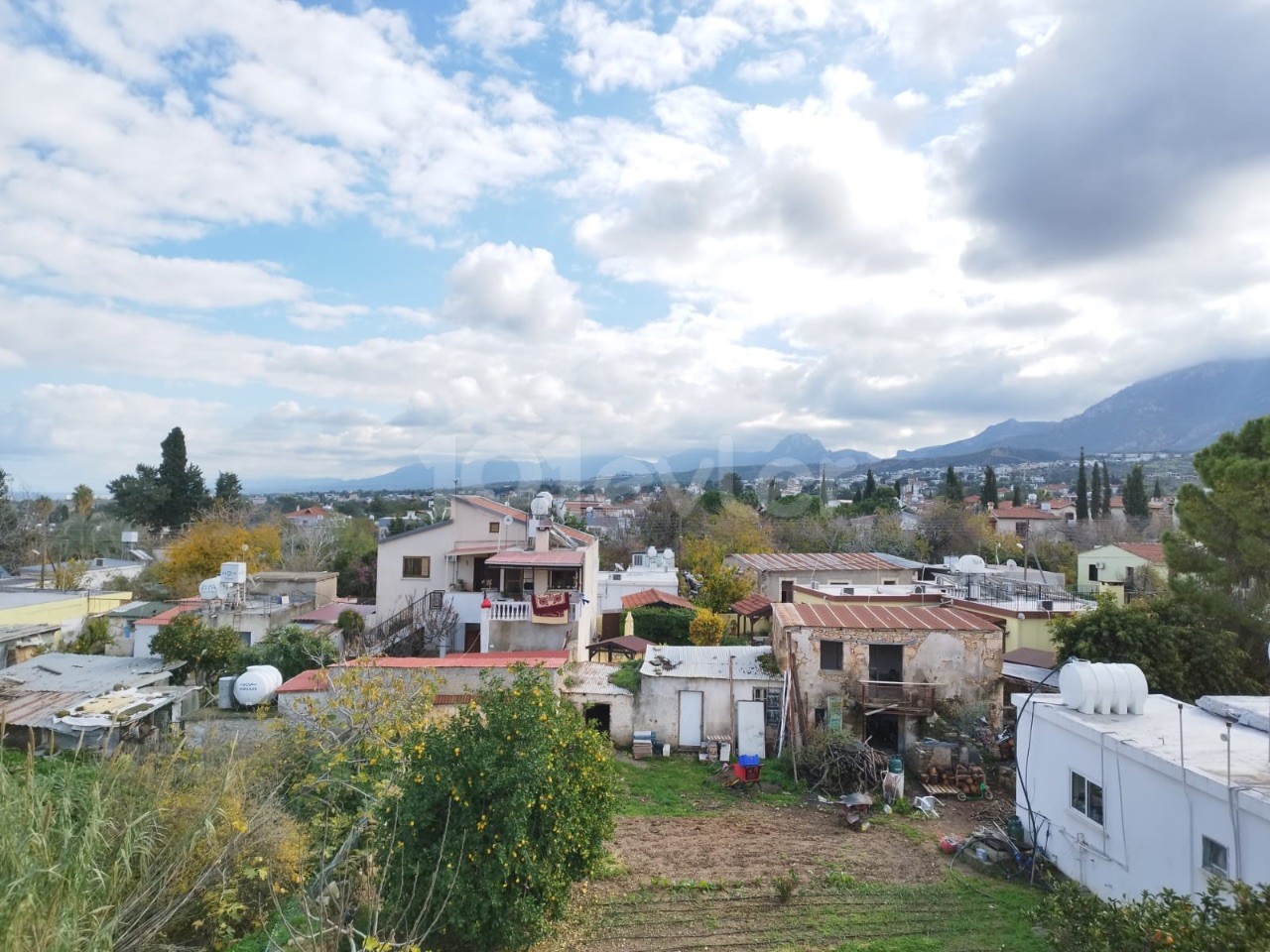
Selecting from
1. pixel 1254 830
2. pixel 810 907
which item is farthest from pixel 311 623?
pixel 1254 830

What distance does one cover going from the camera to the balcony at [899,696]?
16.9m

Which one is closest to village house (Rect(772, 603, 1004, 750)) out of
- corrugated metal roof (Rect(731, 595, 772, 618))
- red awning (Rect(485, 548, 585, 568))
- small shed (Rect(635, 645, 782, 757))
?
small shed (Rect(635, 645, 782, 757))

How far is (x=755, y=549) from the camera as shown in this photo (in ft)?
147

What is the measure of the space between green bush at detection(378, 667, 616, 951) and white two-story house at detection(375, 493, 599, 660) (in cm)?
1275

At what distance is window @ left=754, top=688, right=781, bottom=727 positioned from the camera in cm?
1759

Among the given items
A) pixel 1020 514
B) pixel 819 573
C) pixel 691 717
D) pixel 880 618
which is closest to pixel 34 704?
pixel 691 717

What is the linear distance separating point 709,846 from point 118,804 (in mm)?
8697

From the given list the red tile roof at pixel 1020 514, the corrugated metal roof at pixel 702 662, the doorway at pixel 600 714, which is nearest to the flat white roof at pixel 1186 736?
the corrugated metal roof at pixel 702 662

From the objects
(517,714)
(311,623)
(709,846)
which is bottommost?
(709,846)

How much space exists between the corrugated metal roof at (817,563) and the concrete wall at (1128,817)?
1950 cm

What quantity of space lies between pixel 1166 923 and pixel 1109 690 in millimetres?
6042

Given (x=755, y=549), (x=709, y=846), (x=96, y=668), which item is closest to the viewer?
(x=709, y=846)

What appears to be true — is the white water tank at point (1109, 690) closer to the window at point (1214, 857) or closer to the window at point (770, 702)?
the window at point (1214, 857)

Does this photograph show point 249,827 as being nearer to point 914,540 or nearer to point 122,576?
point 122,576
